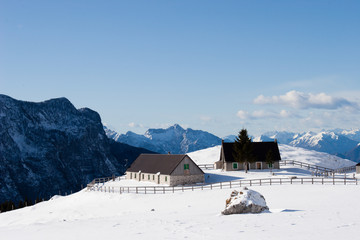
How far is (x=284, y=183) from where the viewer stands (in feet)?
189

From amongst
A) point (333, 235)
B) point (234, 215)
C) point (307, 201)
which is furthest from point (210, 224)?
point (307, 201)

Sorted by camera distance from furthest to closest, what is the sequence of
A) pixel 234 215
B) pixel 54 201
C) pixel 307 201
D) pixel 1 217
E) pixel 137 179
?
pixel 137 179 < pixel 54 201 < pixel 1 217 < pixel 307 201 < pixel 234 215

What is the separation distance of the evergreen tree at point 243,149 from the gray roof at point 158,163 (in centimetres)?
1472

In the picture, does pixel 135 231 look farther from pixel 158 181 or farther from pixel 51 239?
pixel 158 181

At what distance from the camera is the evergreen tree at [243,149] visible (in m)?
78.8

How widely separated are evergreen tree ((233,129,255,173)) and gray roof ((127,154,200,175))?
14.7m

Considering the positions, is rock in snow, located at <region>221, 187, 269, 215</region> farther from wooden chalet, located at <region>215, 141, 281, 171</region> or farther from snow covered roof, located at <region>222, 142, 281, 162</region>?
snow covered roof, located at <region>222, 142, 281, 162</region>

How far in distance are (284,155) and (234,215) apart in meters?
129

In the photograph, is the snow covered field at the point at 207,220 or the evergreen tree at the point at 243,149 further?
the evergreen tree at the point at 243,149

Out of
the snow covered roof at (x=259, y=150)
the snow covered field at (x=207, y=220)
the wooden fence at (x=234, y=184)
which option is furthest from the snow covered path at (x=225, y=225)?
the snow covered roof at (x=259, y=150)

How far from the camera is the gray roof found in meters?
68.8

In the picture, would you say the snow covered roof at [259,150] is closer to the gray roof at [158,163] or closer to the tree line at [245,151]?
the tree line at [245,151]

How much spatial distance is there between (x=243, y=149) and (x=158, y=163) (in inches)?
694

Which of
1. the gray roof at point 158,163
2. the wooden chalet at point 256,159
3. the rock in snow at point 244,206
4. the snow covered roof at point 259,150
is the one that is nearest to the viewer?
the rock in snow at point 244,206
